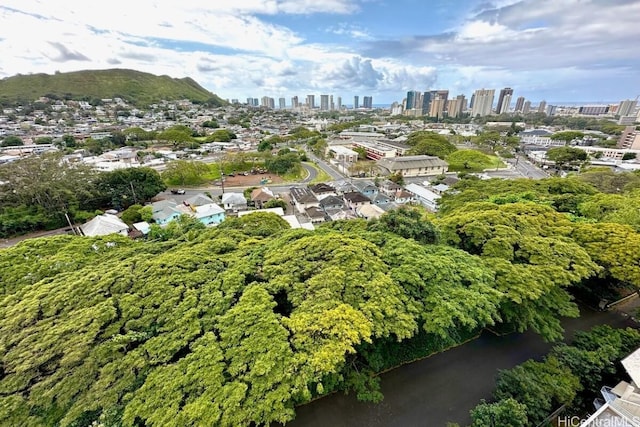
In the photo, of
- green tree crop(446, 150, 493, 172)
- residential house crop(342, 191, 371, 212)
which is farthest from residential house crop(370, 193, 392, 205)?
green tree crop(446, 150, 493, 172)

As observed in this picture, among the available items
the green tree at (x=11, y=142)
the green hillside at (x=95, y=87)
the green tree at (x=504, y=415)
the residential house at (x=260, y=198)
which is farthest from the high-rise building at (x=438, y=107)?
the green tree at (x=11, y=142)

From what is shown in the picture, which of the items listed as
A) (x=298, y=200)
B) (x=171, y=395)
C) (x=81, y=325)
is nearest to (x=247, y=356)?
(x=171, y=395)

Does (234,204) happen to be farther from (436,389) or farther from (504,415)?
(504,415)

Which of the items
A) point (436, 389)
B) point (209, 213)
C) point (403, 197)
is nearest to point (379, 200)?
point (403, 197)

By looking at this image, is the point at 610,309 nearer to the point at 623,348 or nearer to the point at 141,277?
the point at 623,348

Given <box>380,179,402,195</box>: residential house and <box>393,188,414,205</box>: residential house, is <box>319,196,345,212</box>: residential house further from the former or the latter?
<box>380,179,402,195</box>: residential house

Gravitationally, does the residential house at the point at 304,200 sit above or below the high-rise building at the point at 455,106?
below

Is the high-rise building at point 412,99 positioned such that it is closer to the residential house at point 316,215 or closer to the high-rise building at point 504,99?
the high-rise building at point 504,99
